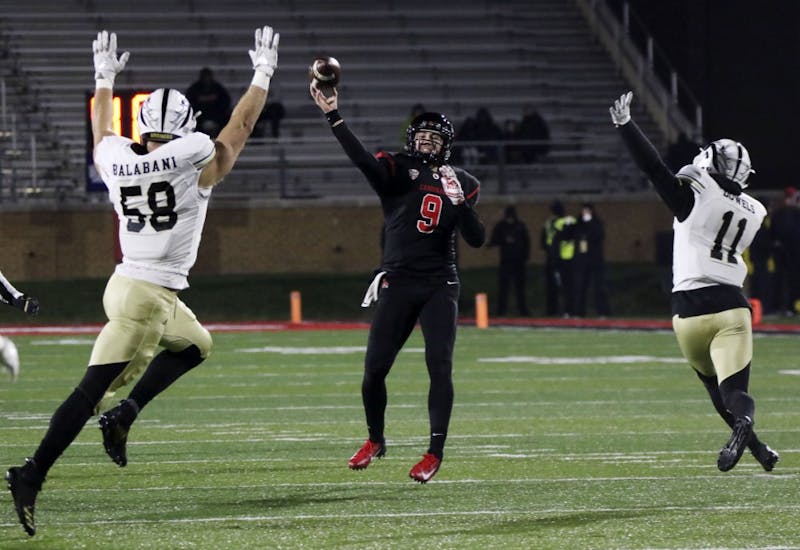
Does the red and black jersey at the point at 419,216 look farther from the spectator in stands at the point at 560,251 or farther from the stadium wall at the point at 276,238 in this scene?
the stadium wall at the point at 276,238

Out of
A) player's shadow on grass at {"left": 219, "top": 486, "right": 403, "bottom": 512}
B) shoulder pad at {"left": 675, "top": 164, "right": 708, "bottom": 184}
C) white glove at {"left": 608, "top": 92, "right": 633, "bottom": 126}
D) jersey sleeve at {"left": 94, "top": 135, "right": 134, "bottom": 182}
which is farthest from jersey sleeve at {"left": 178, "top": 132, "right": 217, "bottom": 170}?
shoulder pad at {"left": 675, "top": 164, "right": 708, "bottom": 184}

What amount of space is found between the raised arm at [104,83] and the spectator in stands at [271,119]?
18068mm

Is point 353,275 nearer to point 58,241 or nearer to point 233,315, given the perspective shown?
point 233,315

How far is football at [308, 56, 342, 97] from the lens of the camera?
25.6 feet

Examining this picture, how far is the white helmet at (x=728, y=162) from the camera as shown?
802cm

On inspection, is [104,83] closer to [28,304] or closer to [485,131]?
[28,304]

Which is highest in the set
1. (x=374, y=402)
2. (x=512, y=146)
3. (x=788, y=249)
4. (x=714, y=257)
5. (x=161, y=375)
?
(x=714, y=257)

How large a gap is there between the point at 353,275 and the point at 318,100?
55.6ft

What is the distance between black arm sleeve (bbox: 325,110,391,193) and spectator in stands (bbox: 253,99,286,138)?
691 inches

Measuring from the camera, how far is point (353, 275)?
24797 millimetres

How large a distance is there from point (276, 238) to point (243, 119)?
1786cm

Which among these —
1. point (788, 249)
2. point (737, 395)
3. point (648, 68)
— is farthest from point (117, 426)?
point (648, 68)

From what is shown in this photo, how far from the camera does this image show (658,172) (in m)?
7.73

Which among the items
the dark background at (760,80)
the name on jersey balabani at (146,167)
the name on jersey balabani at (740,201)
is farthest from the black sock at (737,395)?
the dark background at (760,80)
